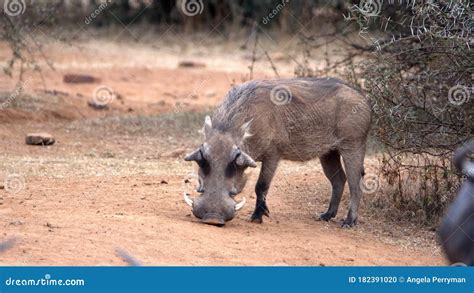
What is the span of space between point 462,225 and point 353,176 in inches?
95.9

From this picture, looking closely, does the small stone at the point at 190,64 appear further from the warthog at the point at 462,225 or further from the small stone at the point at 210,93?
the warthog at the point at 462,225

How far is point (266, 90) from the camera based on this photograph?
9.09 m

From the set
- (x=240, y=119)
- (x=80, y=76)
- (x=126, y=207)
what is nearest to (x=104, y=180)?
(x=126, y=207)

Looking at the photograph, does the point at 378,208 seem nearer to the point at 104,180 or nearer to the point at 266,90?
the point at 266,90

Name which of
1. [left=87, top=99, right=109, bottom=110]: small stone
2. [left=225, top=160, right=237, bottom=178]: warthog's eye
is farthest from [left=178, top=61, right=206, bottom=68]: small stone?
[left=225, top=160, right=237, bottom=178]: warthog's eye

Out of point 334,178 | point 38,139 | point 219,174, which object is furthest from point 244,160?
point 38,139

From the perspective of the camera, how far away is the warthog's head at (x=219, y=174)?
8.24 meters

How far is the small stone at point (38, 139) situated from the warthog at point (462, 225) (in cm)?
672

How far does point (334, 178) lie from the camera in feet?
32.1

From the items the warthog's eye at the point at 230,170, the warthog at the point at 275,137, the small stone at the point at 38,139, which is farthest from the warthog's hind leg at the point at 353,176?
the small stone at the point at 38,139

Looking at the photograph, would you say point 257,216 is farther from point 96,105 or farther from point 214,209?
point 96,105

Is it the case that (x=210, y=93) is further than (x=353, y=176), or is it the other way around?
(x=210, y=93)

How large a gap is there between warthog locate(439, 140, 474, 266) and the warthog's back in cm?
217

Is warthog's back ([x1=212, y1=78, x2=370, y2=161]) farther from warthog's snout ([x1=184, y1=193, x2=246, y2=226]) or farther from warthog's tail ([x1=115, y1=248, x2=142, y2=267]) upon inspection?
warthog's tail ([x1=115, y1=248, x2=142, y2=267])
